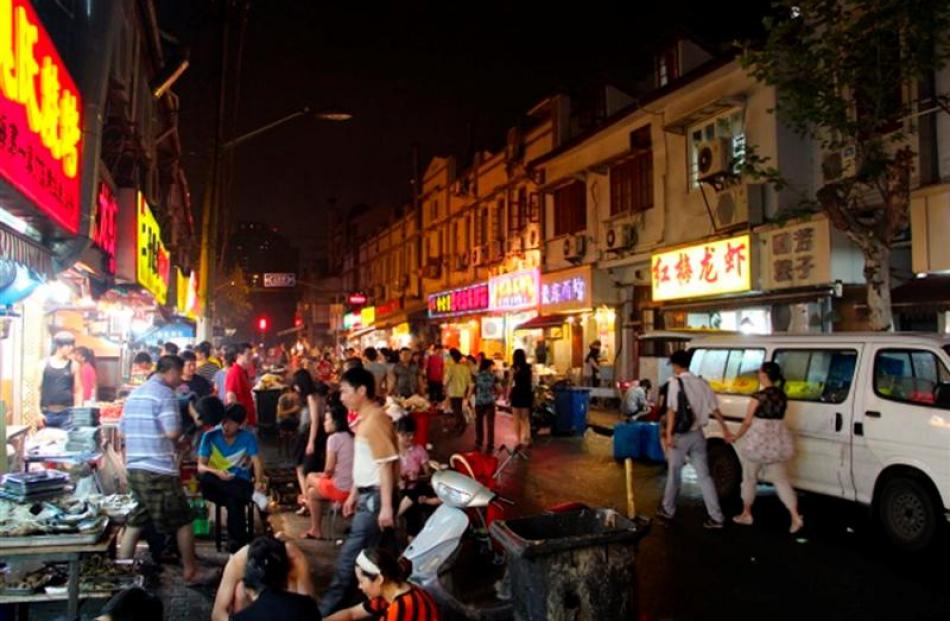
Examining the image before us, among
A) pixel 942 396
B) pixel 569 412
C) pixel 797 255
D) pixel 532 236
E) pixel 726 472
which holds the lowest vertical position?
pixel 726 472

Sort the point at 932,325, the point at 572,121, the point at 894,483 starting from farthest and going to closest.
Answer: the point at 572,121 → the point at 932,325 → the point at 894,483

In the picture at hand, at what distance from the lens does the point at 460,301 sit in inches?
1267

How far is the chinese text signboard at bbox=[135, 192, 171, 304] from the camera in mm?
10820

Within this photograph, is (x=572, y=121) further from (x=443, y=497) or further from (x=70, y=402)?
(x=443, y=497)

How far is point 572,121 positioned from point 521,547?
22829mm

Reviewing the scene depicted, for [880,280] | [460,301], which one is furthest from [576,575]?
[460,301]

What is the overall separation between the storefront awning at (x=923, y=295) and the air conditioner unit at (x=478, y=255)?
65.6ft

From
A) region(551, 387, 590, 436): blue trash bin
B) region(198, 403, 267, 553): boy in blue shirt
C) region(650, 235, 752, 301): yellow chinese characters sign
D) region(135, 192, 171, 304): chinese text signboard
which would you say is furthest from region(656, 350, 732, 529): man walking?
region(551, 387, 590, 436): blue trash bin

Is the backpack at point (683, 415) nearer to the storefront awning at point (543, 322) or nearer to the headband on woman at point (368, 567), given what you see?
the headband on woman at point (368, 567)

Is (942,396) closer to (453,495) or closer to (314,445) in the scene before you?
(453,495)

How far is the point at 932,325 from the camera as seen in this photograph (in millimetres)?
13883

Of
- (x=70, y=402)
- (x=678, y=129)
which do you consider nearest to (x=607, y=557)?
(x=70, y=402)

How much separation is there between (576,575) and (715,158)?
47.1ft

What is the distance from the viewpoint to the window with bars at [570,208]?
24.5m
